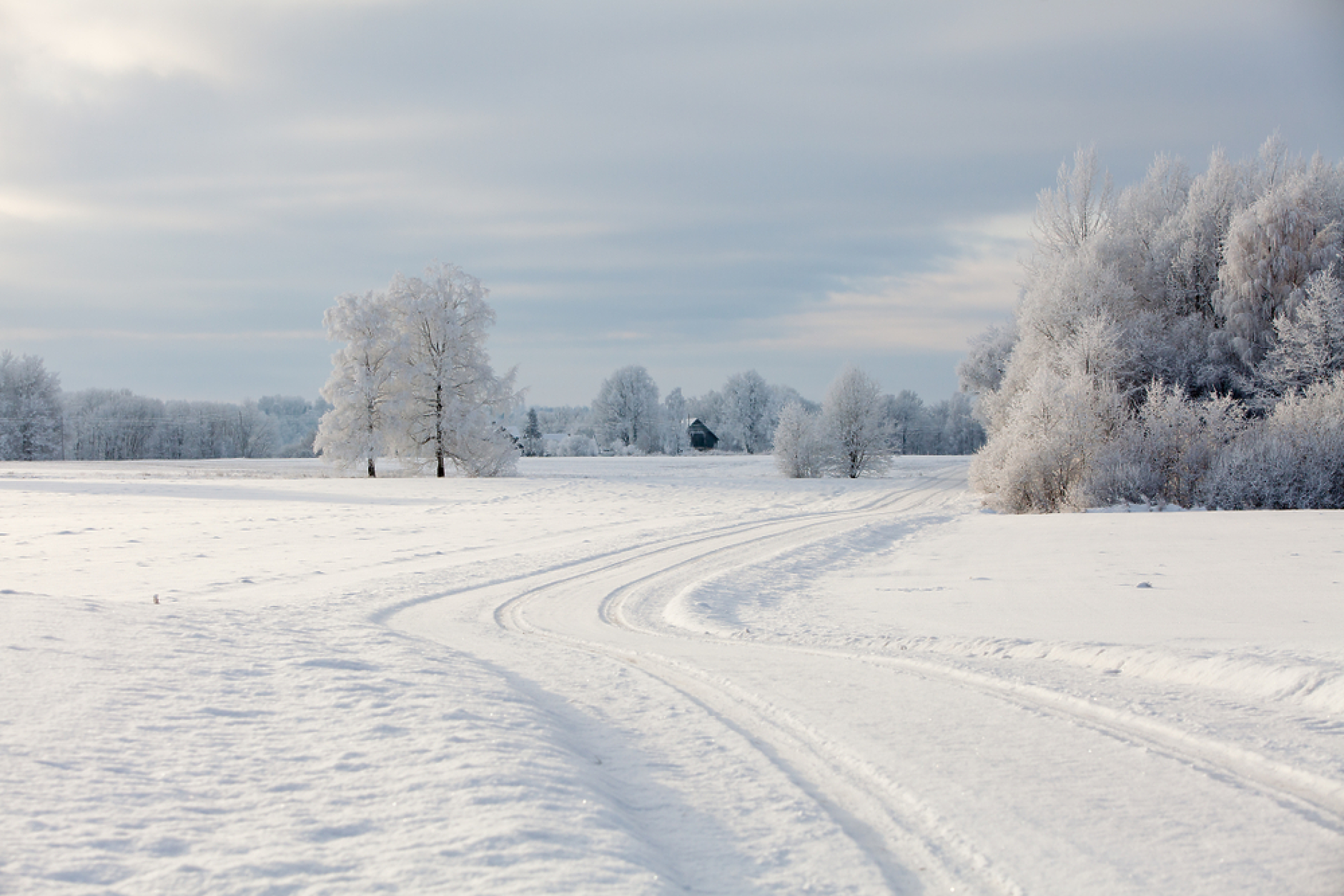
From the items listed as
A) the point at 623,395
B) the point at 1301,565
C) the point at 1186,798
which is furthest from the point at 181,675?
the point at 623,395

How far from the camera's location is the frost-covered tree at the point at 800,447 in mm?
51219

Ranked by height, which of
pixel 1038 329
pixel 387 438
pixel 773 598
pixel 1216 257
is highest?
pixel 1216 257

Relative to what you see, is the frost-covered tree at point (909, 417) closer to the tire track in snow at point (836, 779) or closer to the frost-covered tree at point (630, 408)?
the frost-covered tree at point (630, 408)

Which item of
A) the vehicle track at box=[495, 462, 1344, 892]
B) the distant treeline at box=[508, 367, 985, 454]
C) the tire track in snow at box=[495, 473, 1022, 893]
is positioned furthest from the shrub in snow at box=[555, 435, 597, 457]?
the vehicle track at box=[495, 462, 1344, 892]

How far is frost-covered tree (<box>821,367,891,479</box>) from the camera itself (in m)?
52.5

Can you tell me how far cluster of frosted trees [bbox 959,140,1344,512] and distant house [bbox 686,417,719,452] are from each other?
213ft

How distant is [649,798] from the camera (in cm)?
453

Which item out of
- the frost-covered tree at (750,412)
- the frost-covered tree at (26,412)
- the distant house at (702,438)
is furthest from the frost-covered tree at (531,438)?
the frost-covered tree at (26,412)

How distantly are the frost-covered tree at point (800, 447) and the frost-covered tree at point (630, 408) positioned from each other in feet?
135

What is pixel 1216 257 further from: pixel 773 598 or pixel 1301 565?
pixel 773 598

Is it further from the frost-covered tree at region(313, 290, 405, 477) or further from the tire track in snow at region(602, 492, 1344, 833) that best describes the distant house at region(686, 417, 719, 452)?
the tire track in snow at region(602, 492, 1344, 833)

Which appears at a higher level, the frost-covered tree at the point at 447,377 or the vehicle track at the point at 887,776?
the frost-covered tree at the point at 447,377

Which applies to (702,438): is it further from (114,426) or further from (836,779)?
(836,779)

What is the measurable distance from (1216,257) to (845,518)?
61.7 ft
